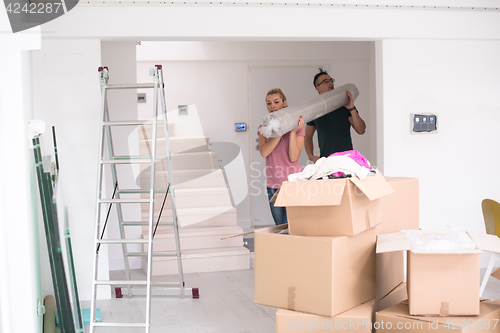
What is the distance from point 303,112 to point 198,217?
1701 millimetres

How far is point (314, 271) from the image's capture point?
205cm

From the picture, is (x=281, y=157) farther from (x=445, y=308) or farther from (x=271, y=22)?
(x=445, y=308)

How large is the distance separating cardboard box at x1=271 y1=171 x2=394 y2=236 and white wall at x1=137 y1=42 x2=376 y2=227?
396 cm

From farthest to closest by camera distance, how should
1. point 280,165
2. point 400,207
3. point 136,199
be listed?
point 280,165
point 136,199
point 400,207

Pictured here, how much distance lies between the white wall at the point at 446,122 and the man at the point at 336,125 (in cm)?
33

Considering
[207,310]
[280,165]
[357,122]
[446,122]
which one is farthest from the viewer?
[357,122]

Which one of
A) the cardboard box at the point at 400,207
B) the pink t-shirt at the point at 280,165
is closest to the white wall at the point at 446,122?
the pink t-shirt at the point at 280,165

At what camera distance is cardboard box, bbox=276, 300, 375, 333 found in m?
2.07

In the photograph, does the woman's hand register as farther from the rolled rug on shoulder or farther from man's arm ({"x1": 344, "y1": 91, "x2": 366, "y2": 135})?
man's arm ({"x1": 344, "y1": 91, "x2": 366, "y2": 135})

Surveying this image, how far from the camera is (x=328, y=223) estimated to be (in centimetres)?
212

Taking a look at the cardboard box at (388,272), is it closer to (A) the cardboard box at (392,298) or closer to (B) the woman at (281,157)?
(A) the cardboard box at (392,298)

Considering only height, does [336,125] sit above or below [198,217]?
above

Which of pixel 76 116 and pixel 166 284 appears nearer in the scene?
pixel 76 116

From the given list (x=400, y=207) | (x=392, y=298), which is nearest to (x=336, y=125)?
(x=400, y=207)
